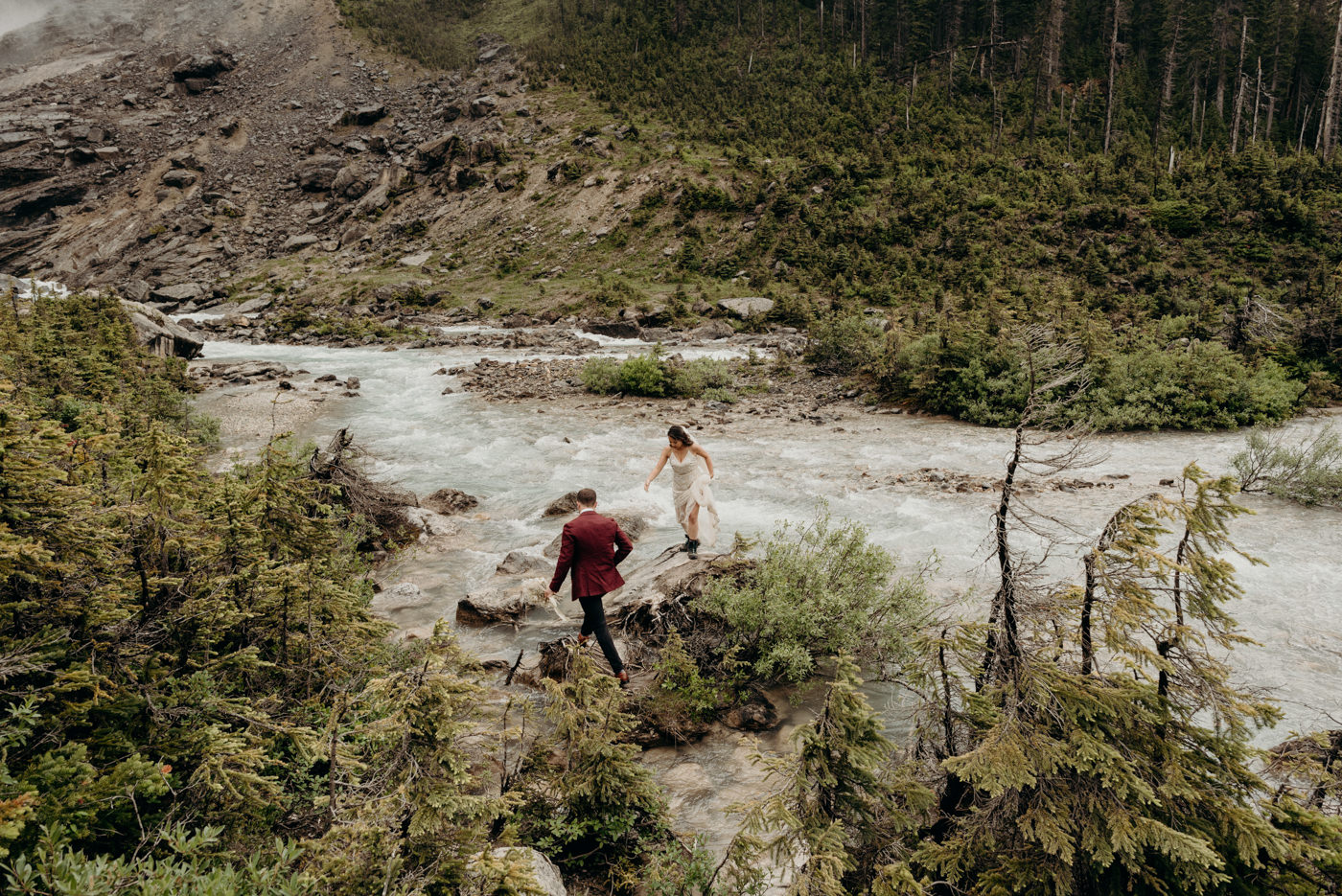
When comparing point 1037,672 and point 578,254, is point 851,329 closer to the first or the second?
point 1037,672

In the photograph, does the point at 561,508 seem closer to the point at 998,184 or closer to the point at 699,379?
the point at 699,379

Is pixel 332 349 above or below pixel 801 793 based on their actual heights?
below

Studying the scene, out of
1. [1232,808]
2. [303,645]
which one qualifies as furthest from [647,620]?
[1232,808]

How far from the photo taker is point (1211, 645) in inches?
258

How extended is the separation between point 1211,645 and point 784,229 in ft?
119

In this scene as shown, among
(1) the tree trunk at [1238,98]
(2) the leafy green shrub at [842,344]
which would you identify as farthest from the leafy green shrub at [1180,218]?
(2) the leafy green shrub at [842,344]

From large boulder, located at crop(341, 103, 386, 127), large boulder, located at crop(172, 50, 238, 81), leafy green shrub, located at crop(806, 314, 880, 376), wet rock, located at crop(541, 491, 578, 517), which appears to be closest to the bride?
Result: wet rock, located at crop(541, 491, 578, 517)

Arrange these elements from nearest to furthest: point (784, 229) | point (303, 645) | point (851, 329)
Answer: point (303, 645) → point (851, 329) → point (784, 229)

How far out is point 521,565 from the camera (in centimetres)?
878

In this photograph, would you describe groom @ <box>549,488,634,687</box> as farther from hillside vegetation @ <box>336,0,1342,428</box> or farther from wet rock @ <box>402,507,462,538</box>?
hillside vegetation @ <box>336,0,1342,428</box>

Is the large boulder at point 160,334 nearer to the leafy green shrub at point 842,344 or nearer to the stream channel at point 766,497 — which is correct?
the stream channel at point 766,497

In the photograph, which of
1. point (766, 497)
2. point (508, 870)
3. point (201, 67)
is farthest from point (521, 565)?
point (201, 67)

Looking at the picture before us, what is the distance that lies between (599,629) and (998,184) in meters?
40.1

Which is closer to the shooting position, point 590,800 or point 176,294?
point 590,800
